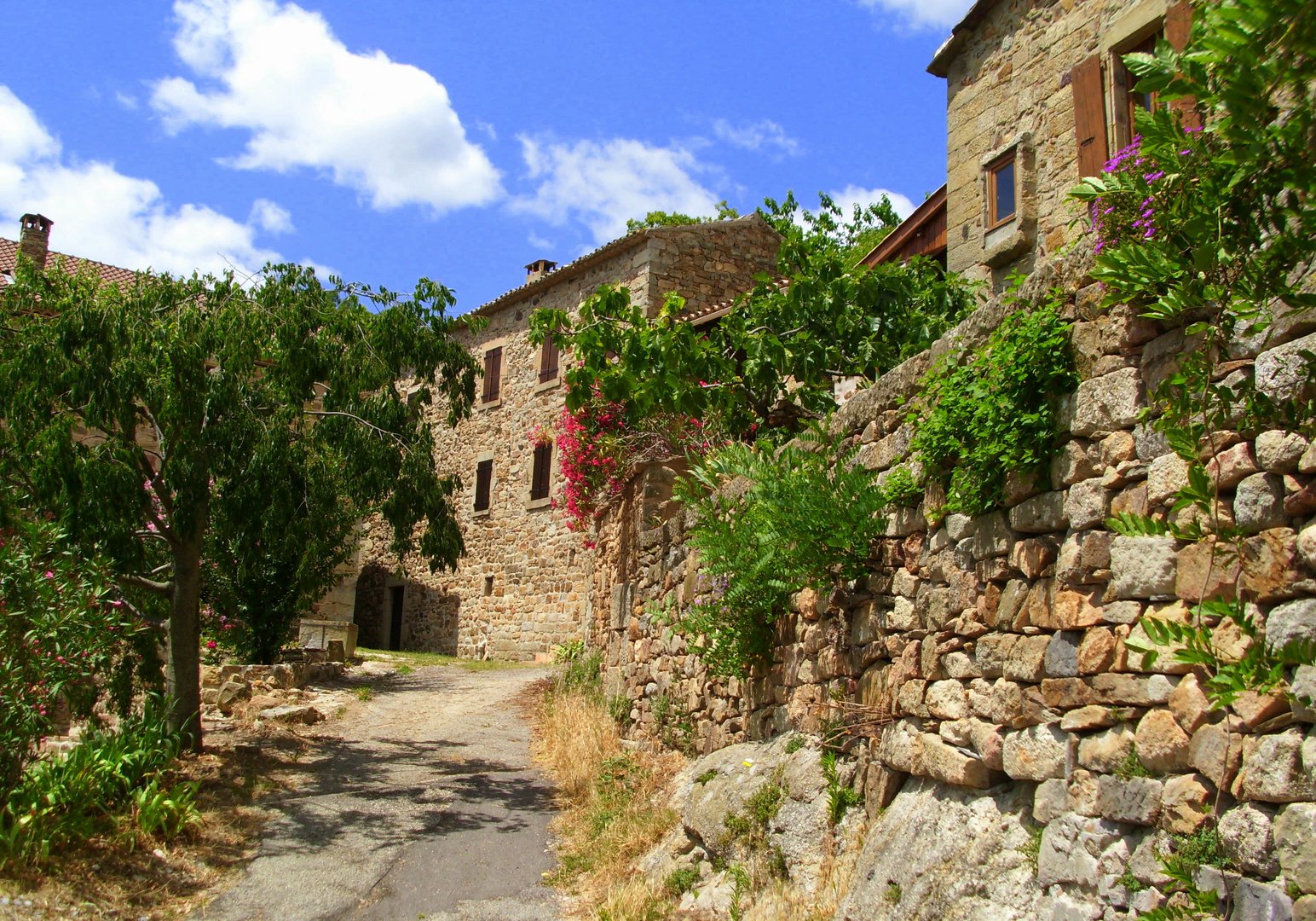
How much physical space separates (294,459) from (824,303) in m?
4.47

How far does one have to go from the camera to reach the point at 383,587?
23375 mm

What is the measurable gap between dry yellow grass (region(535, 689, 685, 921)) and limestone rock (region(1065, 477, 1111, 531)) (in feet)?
10.2

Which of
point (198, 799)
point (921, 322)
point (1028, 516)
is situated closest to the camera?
point (1028, 516)

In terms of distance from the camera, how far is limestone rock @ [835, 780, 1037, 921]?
3396 millimetres

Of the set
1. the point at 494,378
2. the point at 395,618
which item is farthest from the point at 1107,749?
the point at 395,618

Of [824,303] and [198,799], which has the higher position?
[824,303]

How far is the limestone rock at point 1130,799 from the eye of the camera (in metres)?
2.92

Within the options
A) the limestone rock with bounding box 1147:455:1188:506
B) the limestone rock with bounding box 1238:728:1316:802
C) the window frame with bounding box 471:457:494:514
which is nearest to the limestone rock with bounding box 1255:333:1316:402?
the limestone rock with bounding box 1147:455:1188:506

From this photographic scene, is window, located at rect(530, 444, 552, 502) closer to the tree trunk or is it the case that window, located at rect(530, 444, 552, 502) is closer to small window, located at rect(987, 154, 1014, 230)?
the tree trunk

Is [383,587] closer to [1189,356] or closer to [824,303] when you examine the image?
[824,303]

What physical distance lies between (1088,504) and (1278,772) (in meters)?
1.10

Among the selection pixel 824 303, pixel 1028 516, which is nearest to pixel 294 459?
pixel 824 303

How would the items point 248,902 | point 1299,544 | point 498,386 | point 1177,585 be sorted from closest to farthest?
point 1299,544, point 1177,585, point 248,902, point 498,386

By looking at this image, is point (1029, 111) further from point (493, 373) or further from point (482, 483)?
point (482, 483)
